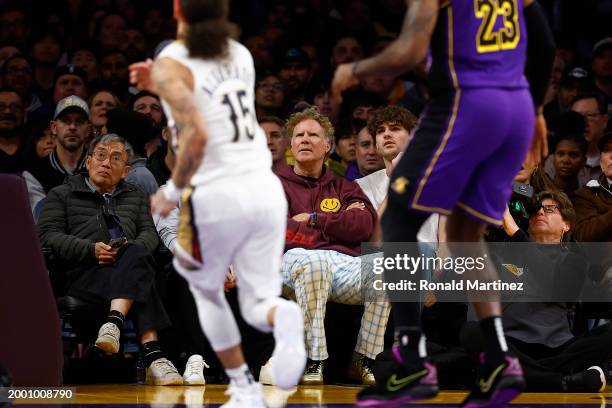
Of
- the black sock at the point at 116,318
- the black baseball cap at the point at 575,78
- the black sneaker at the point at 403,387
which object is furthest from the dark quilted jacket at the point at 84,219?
the black baseball cap at the point at 575,78

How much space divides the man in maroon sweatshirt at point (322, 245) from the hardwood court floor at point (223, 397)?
0.39 m

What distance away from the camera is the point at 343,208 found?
8062 mm

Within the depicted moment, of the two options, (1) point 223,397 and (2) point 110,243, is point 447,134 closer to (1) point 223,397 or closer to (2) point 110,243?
(1) point 223,397

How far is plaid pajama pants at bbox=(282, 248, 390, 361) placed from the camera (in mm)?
7402

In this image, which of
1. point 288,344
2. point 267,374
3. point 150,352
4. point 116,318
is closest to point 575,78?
point 267,374

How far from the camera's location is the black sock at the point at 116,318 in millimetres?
7359

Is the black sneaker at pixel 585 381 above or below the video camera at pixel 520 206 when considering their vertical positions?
below

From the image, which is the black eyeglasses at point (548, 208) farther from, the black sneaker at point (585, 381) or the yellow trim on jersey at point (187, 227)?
the yellow trim on jersey at point (187, 227)

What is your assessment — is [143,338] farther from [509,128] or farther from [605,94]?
[605,94]

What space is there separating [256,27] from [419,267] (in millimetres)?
6582

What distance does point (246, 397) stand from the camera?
491 cm

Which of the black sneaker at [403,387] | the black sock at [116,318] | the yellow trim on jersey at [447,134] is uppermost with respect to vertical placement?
the yellow trim on jersey at [447,134]

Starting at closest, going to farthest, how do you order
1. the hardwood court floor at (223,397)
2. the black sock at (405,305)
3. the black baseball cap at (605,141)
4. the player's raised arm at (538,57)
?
the black sock at (405,305) → the player's raised arm at (538,57) → the hardwood court floor at (223,397) → the black baseball cap at (605,141)

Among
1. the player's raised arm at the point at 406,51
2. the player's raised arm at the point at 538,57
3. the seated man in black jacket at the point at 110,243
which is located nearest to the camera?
the player's raised arm at the point at 406,51
